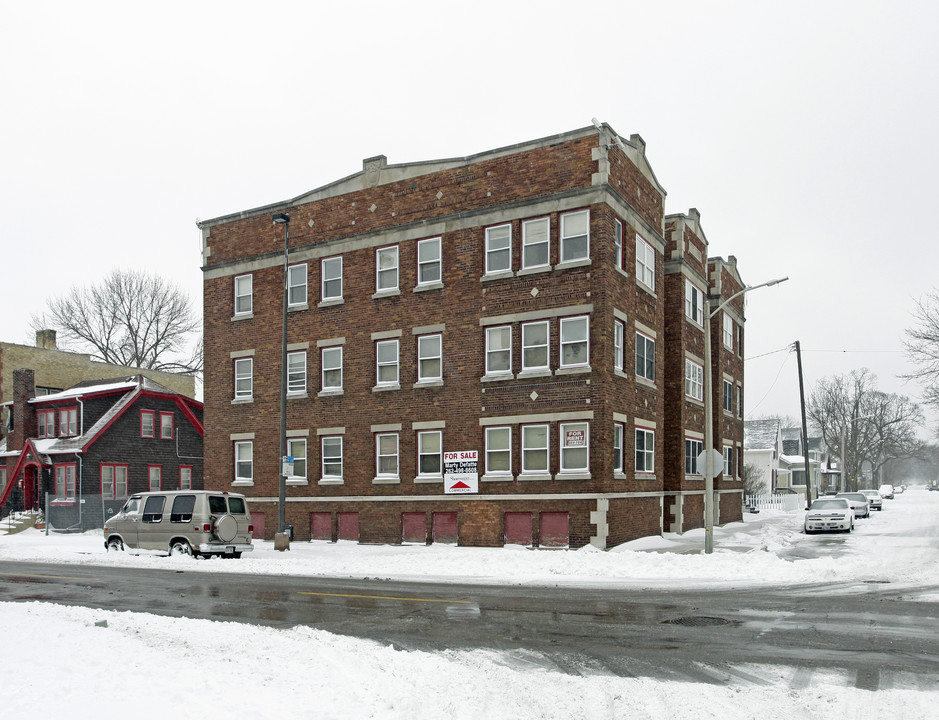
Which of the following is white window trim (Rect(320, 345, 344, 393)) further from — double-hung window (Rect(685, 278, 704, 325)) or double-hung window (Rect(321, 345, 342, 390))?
double-hung window (Rect(685, 278, 704, 325))

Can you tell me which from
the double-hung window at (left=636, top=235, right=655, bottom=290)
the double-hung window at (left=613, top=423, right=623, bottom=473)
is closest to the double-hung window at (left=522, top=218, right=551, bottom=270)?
the double-hung window at (left=636, top=235, right=655, bottom=290)

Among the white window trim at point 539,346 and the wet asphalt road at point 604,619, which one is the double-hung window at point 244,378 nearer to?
the white window trim at point 539,346

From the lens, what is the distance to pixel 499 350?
2834 centimetres

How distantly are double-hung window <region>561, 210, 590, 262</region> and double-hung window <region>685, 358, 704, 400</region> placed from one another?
34.6 feet

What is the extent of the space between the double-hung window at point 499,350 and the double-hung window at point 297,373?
334 inches

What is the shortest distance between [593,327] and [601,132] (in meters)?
6.13

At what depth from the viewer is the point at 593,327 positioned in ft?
87.4

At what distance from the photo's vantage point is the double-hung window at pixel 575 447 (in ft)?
86.6

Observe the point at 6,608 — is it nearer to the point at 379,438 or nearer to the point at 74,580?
the point at 74,580

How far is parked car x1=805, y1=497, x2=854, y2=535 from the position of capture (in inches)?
1406

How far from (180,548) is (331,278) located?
1221 centimetres

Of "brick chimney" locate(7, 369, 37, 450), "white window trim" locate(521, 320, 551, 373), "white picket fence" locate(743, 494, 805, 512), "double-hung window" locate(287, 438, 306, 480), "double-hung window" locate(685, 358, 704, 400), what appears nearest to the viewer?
"white window trim" locate(521, 320, 551, 373)

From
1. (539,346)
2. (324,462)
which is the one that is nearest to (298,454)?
(324,462)

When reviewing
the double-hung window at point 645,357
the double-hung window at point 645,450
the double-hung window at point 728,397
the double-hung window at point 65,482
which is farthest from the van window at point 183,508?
the double-hung window at point 728,397
